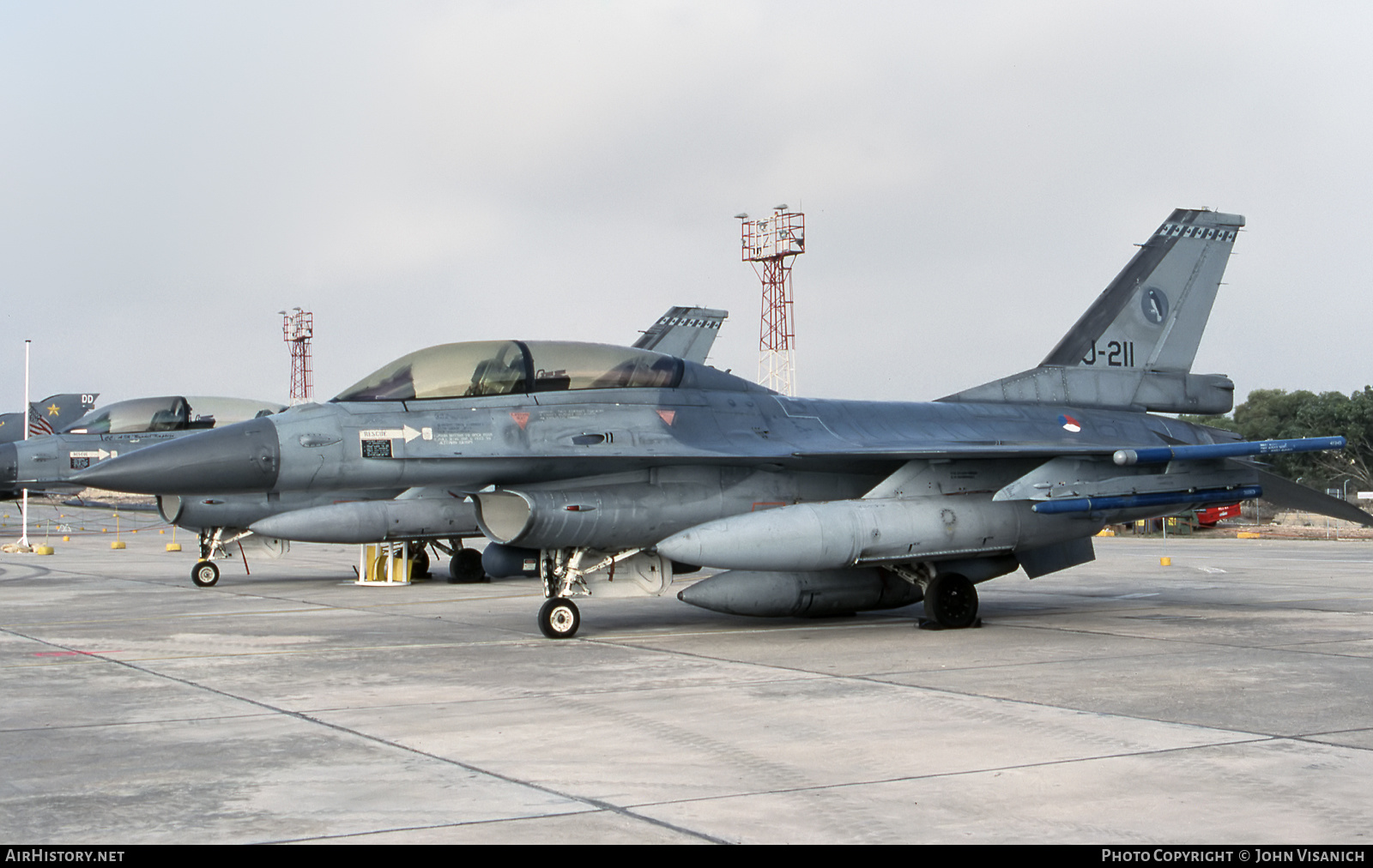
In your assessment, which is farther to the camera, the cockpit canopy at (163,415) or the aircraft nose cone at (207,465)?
the cockpit canopy at (163,415)

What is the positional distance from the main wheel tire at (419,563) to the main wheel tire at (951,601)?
1004cm

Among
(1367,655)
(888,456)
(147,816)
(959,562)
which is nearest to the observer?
(147,816)

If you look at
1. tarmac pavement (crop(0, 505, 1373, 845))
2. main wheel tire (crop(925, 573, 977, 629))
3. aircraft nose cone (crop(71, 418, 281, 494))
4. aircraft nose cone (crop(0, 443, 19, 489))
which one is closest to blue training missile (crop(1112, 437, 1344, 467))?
tarmac pavement (crop(0, 505, 1373, 845))

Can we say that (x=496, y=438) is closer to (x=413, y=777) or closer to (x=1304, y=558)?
(x=413, y=777)

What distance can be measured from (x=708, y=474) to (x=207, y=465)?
408cm

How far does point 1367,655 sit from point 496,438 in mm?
6764

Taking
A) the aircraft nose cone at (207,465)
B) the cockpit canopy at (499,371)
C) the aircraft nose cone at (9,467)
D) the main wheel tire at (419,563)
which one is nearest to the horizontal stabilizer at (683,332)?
the main wheel tire at (419,563)

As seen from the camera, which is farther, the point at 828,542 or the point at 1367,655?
the point at 828,542

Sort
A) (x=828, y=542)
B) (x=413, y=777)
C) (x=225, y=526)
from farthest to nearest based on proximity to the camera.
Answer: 1. (x=225, y=526)
2. (x=828, y=542)
3. (x=413, y=777)

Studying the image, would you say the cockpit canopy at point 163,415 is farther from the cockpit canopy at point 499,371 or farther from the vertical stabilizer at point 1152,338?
the vertical stabilizer at point 1152,338

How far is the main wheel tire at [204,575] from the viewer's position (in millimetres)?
17375

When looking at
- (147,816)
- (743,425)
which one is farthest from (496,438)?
(147,816)

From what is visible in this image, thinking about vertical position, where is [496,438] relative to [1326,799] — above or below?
above

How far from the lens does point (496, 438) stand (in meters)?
10.1
